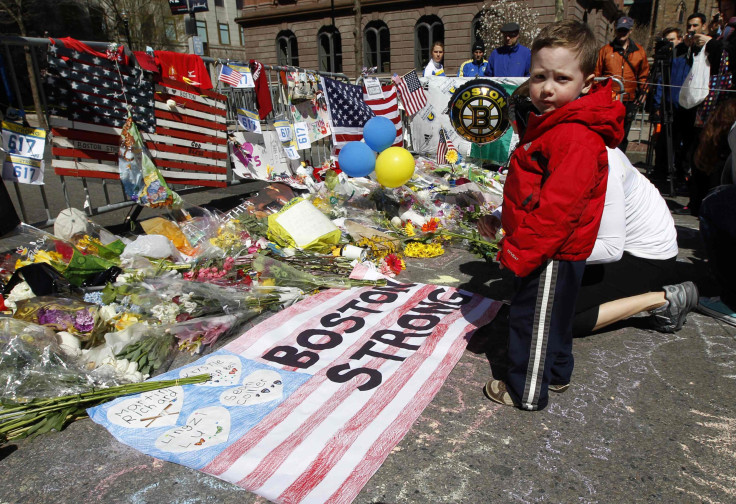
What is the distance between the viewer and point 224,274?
382 centimetres

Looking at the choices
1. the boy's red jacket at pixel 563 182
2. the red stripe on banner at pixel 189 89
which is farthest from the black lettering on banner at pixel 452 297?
the red stripe on banner at pixel 189 89

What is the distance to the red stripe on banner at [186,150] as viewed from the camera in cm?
526

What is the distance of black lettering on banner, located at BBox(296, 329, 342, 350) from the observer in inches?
120

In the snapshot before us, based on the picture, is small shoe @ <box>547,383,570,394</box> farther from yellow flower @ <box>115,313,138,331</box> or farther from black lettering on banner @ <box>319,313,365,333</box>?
yellow flower @ <box>115,313,138,331</box>

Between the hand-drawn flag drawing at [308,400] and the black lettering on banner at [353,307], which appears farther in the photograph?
the black lettering on banner at [353,307]

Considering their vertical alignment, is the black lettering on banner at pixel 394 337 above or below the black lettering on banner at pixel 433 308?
below

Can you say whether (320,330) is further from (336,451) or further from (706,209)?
(706,209)

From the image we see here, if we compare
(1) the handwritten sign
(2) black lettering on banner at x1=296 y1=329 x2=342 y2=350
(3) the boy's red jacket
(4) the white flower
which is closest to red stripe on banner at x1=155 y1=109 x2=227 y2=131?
(1) the handwritten sign

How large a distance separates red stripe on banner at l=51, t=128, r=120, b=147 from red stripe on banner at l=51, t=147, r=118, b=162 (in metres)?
0.10

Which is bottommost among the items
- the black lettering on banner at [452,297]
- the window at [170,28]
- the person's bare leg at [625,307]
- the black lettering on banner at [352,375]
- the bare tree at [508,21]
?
the black lettering on banner at [352,375]

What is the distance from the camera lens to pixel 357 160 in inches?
235

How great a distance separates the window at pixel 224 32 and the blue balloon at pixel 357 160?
45034 mm

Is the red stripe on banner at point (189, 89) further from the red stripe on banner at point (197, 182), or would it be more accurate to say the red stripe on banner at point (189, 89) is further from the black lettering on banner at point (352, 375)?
the black lettering on banner at point (352, 375)

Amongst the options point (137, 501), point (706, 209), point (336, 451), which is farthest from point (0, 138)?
point (706, 209)
